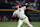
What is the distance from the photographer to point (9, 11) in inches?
524

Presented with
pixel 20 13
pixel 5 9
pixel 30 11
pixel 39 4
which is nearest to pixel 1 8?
pixel 5 9

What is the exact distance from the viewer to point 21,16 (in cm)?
670

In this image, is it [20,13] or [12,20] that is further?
[12,20]

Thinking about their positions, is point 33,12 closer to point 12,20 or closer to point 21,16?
point 12,20

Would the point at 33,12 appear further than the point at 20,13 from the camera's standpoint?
Yes

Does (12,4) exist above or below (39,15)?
above

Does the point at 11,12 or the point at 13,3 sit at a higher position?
the point at 13,3

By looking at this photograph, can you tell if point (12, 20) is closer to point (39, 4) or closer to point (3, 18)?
point (3, 18)

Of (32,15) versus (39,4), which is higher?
(39,4)

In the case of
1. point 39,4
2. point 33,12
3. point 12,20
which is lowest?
point 12,20

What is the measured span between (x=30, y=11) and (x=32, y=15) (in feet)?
1.49

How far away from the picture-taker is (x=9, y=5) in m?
13.3

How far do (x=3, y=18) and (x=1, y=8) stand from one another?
3.45ft

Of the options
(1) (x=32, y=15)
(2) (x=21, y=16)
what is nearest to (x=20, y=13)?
(2) (x=21, y=16)
